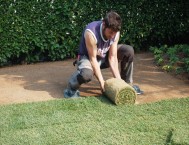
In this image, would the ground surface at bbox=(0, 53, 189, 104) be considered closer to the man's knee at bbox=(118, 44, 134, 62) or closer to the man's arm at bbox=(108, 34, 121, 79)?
the man's arm at bbox=(108, 34, 121, 79)

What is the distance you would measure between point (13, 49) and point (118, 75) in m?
2.55

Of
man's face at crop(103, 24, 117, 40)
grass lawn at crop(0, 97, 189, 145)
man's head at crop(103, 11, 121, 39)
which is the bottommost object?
grass lawn at crop(0, 97, 189, 145)

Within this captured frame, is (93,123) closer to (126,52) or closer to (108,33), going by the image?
(108,33)

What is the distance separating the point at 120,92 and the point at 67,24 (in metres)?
2.77

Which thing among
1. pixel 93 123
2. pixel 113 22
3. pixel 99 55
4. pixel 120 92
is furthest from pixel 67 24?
pixel 93 123

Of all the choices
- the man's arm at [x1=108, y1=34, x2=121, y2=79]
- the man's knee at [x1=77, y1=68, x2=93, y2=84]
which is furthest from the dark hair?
Result: the man's knee at [x1=77, y1=68, x2=93, y2=84]

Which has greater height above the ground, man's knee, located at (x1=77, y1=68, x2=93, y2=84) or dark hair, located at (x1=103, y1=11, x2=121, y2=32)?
dark hair, located at (x1=103, y1=11, x2=121, y2=32)

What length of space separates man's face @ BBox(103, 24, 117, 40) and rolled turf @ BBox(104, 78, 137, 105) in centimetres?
62

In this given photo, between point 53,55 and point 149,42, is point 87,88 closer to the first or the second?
point 53,55

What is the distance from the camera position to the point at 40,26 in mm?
7207

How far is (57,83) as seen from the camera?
620 cm

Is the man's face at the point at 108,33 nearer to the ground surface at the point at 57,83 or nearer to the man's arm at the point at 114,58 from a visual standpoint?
the man's arm at the point at 114,58

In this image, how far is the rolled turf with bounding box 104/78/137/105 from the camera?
5.08m

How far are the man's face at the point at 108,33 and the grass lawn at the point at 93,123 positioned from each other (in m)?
0.89
